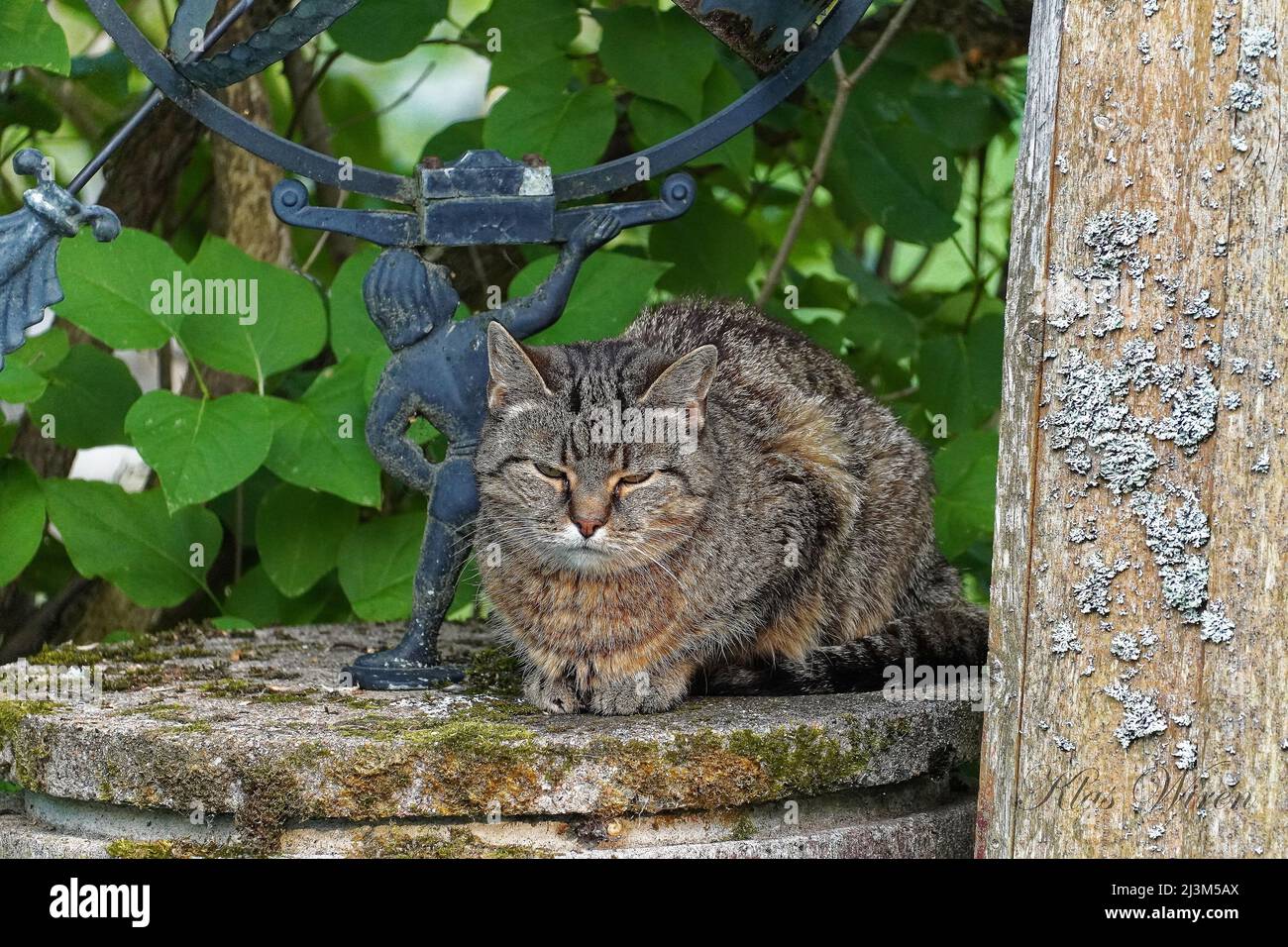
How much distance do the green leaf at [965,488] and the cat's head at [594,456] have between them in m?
1.02

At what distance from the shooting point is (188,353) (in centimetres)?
378

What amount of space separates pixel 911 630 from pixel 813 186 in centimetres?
162

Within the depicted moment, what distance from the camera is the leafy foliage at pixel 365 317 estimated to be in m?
3.60

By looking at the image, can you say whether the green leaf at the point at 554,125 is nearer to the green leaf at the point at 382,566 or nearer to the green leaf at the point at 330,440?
the green leaf at the point at 330,440

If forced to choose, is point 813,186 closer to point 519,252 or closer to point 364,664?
point 519,252

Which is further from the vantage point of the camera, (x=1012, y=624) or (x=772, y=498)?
(x=772, y=498)

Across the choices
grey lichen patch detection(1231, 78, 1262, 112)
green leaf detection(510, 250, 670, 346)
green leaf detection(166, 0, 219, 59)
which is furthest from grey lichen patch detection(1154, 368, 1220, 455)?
green leaf detection(166, 0, 219, 59)

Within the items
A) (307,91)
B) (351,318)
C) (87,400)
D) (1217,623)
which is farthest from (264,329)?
(1217,623)

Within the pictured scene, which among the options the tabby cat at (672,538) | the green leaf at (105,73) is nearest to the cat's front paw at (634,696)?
the tabby cat at (672,538)

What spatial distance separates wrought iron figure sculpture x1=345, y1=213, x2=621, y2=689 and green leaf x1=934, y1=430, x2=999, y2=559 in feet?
4.17

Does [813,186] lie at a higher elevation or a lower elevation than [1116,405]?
higher

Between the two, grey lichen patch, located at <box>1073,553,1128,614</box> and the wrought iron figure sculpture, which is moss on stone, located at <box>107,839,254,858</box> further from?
grey lichen patch, located at <box>1073,553,1128,614</box>

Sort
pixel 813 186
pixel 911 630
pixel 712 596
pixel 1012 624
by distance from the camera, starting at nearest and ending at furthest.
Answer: pixel 1012 624 → pixel 712 596 → pixel 911 630 → pixel 813 186

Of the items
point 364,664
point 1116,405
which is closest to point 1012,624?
point 1116,405
